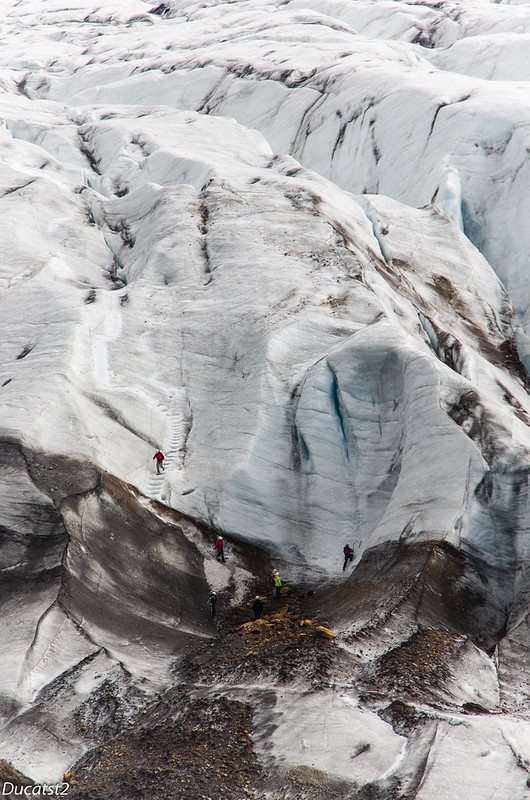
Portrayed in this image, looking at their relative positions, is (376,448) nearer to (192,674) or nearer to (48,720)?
(192,674)

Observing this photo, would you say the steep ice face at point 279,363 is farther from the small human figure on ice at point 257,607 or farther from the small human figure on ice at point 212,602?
the small human figure on ice at point 257,607

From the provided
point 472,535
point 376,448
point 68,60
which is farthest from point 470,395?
point 68,60

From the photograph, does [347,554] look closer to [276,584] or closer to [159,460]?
[276,584]

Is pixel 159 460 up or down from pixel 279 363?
down

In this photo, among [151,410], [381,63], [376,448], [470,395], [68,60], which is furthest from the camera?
[68,60]

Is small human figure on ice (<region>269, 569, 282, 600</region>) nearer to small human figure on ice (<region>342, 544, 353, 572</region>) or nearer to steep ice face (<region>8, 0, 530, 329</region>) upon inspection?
small human figure on ice (<region>342, 544, 353, 572</region>)

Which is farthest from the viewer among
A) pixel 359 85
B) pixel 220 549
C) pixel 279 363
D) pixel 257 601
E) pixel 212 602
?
pixel 359 85

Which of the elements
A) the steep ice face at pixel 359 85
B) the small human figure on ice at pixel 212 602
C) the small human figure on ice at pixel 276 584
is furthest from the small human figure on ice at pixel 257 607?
the steep ice face at pixel 359 85

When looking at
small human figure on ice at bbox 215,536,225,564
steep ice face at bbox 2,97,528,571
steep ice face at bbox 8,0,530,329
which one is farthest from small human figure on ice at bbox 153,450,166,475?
steep ice face at bbox 8,0,530,329

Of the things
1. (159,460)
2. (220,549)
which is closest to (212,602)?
(220,549)
